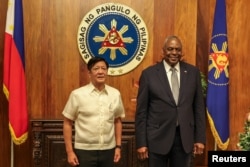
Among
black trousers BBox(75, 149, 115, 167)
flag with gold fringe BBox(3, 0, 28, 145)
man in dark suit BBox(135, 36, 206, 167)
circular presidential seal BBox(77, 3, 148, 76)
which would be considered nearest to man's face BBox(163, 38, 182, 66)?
man in dark suit BBox(135, 36, 206, 167)

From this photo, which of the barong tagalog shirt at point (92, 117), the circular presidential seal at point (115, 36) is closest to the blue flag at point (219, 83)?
the circular presidential seal at point (115, 36)

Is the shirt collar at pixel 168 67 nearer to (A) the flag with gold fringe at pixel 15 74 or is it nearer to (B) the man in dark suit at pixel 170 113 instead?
(B) the man in dark suit at pixel 170 113

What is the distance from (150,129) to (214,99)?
1.49 metres

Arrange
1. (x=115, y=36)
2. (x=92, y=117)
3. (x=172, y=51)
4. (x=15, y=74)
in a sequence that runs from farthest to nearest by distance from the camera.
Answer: (x=115, y=36) < (x=15, y=74) < (x=172, y=51) < (x=92, y=117)

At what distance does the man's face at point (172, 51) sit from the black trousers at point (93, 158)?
775 millimetres

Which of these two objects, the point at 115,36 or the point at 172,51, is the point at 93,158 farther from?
the point at 115,36

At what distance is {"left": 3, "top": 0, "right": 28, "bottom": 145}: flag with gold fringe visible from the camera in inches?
142

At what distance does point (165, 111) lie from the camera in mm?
2680

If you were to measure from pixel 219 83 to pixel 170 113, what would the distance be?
1505 millimetres

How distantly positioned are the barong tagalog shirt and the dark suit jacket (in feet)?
0.79

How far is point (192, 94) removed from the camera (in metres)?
2.73

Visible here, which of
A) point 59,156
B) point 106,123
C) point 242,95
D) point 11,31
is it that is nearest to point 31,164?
point 59,156

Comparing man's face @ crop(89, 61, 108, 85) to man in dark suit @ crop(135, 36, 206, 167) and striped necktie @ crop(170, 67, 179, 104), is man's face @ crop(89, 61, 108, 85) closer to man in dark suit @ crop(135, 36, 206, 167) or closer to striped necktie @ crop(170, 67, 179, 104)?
man in dark suit @ crop(135, 36, 206, 167)

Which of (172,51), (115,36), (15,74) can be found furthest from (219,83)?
(15,74)
